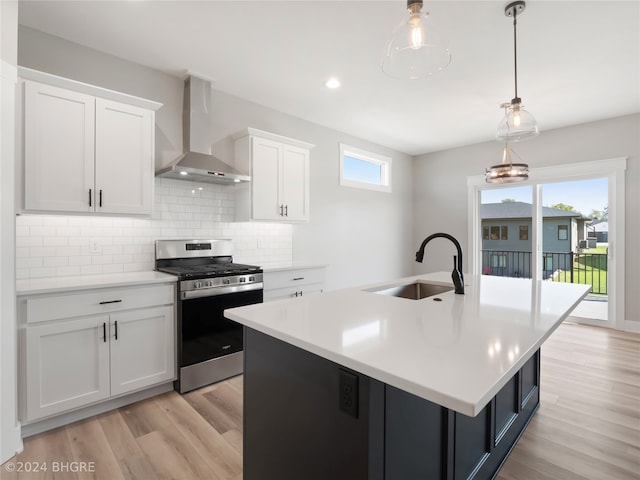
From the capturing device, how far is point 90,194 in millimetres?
2410

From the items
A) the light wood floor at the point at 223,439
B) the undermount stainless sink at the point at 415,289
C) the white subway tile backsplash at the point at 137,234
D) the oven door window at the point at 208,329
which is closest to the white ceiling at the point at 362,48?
the white subway tile backsplash at the point at 137,234

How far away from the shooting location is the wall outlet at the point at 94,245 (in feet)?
8.82

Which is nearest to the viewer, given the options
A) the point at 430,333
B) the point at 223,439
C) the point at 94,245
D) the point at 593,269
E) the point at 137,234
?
the point at 430,333

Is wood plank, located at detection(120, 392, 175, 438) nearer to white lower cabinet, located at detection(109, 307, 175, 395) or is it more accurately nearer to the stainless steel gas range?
white lower cabinet, located at detection(109, 307, 175, 395)

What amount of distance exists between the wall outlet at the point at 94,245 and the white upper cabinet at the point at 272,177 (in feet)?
4.21

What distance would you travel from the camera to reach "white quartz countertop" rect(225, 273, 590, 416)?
816mm

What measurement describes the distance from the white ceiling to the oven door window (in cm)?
209

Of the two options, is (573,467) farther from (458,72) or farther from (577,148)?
(577,148)

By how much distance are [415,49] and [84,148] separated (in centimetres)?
233

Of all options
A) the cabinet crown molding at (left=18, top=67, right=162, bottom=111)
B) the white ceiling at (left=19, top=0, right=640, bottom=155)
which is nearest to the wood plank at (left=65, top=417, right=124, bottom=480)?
the cabinet crown molding at (left=18, top=67, right=162, bottom=111)

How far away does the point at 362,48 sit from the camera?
272cm

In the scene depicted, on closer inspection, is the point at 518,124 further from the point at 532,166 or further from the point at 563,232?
the point at 563,232

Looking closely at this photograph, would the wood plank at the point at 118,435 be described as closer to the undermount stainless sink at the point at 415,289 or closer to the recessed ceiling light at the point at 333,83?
the undermount stainless sink at the point at 415,289

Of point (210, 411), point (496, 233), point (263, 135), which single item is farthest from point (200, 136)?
point (496, 233)
